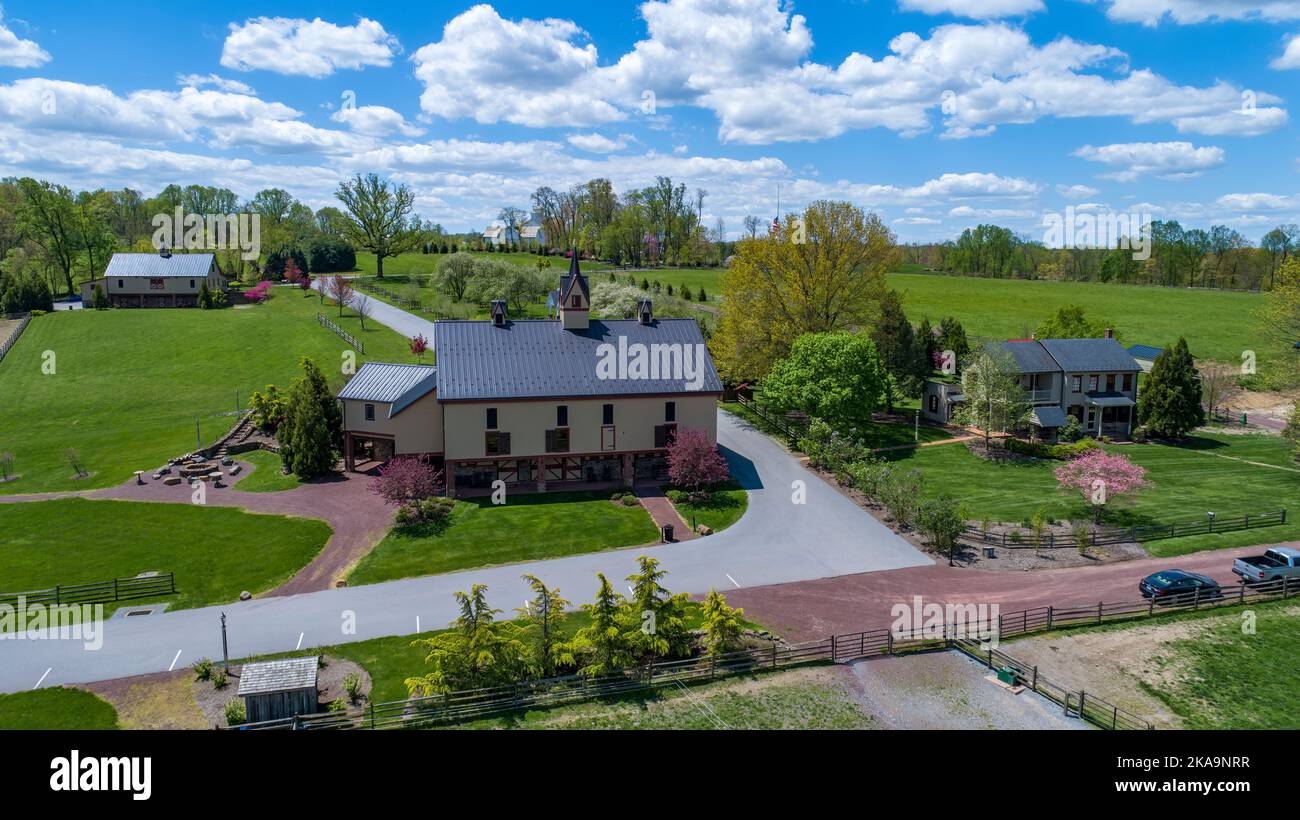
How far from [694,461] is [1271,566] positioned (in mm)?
27165

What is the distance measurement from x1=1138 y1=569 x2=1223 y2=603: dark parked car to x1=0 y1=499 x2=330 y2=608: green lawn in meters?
37.7

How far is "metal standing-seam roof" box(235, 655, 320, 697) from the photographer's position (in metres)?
24.3

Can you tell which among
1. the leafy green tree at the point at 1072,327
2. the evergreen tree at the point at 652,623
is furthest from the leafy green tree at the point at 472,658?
the leafy green tree at the point at 1072,327

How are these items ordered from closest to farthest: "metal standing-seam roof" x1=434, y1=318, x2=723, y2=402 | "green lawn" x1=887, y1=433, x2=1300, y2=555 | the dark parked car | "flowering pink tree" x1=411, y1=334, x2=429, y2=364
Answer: the dark parked car, "green lawn" x1=887, y1=433, x2=1300, y2=555, "metal standing-seam roof" x1=434, y1=318, x2=723, y2=402, "flowering pink tree" x1=411, y1=334, x2=429, y2=364

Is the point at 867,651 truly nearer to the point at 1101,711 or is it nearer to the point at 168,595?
the point at 1101,711

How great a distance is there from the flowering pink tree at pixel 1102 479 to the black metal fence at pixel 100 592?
44883 millimetres

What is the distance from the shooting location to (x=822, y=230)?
210ft

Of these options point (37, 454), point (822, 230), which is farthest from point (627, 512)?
point (37, 454)

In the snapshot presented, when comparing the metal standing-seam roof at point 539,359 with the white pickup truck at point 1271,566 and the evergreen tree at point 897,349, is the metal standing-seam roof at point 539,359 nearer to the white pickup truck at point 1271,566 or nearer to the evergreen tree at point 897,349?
the evergreen tree at point 897,349

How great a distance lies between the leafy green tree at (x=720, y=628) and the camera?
28.3 m

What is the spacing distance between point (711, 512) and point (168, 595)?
25.9 m

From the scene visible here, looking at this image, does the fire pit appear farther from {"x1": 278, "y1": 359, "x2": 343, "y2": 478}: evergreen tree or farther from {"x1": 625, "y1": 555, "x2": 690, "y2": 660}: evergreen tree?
{"x1": 625, "y1": 555, "x2": 690, "y2": 660}: evergreen tree


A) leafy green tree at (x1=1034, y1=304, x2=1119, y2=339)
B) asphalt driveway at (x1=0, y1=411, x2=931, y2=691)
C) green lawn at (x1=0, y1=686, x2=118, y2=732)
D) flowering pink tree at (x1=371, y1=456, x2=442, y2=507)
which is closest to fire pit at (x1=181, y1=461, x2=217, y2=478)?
flowering pink tree at (x1=371, y1=456, x2=442, y2=507)

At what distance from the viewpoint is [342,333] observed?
76.4m
